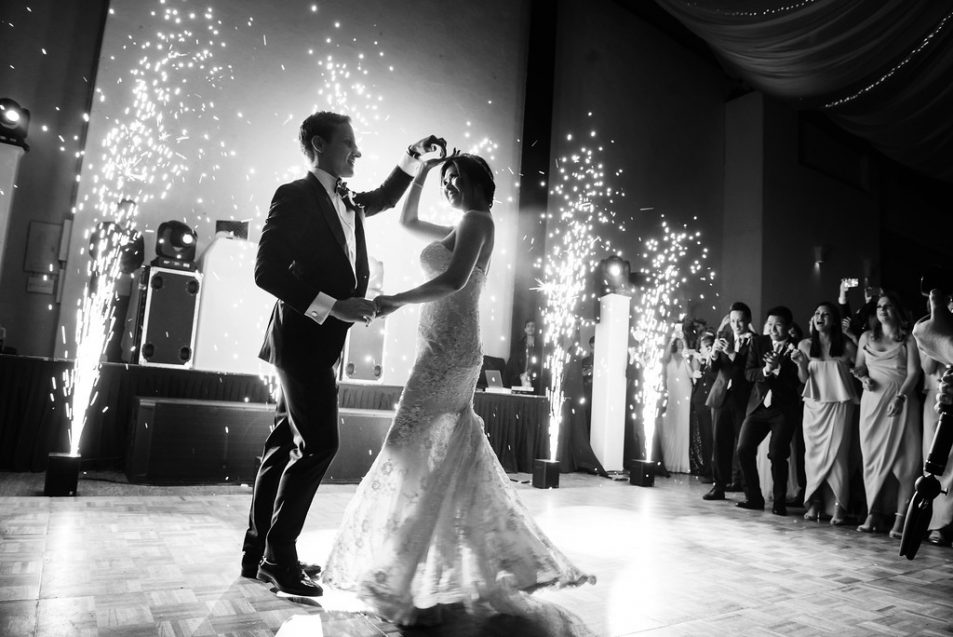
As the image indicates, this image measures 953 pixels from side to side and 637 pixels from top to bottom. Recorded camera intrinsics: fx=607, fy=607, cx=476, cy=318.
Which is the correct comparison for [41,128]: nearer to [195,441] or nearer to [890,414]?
[195,441]

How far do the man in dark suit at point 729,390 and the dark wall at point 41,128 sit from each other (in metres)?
5.29

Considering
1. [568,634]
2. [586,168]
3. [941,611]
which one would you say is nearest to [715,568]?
[941,611]

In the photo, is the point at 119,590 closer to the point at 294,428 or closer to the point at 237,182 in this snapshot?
the point at 294,428

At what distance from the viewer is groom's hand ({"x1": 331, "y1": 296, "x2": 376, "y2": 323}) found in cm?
177

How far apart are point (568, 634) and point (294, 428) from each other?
0.99m

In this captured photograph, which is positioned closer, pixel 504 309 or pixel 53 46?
pixel 53 46

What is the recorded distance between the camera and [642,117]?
848 centimetres

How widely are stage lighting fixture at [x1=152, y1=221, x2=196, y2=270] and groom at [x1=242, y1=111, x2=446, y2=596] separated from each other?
282cm

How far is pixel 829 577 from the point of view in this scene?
103 inches

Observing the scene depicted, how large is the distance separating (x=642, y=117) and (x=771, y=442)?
553cm

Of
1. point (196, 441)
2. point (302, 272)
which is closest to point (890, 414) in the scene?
point (302, 272)

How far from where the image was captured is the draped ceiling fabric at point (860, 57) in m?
4.16

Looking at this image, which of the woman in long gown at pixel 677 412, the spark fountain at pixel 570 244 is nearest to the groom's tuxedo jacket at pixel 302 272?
the spark fountain at pixel 570 244

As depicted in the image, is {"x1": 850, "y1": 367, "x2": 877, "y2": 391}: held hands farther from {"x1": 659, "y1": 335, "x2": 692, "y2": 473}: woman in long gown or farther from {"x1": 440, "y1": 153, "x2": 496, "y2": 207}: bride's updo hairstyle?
{"x1": 440, "y1": 153, "x2": 496, "y2": 207}: bride's updo hairstyle
